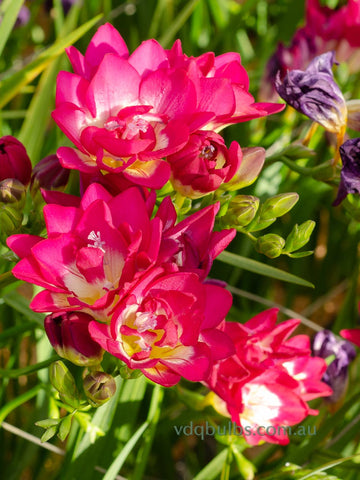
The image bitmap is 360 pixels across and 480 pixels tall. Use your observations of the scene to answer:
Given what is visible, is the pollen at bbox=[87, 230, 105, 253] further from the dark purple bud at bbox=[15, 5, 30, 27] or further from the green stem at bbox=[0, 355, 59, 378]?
the dark purple bud at bbox=[15, 5, 30, 27]

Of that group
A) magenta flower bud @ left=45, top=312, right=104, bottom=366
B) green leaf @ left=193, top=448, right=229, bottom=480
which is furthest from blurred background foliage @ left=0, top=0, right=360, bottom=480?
magenta flower bud @ left=45, top=312, right=104, bottom=366

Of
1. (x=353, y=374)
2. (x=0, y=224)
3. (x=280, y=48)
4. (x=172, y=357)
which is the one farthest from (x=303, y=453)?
(x=280, y=48)

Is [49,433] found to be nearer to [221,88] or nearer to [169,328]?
[169,328]

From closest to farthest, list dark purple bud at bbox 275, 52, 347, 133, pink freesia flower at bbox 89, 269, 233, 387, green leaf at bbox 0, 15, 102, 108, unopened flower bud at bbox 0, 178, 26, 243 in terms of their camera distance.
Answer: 1. pink freesia flower at bbox 89, 269, 233, 387
2. unopened flower bud at bbox 0, 178, 26, 243
3. dark purple bud at bbox 275, 52, 347, 133
4. green leaf at bbox 0, 15, 102, 108

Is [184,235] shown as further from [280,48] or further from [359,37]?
[359,37]

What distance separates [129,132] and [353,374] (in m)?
0.62

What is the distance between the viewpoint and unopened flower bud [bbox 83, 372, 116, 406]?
540mm

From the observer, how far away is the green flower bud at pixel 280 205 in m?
0.64

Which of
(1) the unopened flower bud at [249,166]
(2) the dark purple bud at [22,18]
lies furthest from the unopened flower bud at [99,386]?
(2) the dark purple bud at [22,18]

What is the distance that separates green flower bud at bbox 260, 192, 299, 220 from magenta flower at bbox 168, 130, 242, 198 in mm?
Answer: 89

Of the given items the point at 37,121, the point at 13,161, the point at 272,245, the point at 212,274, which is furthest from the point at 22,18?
the point at 272,245

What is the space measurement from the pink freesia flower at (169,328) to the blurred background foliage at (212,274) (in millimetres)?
158

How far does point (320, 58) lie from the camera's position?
0.75m

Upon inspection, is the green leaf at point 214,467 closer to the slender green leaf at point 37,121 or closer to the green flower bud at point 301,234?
the green flower bud at point 301,234
